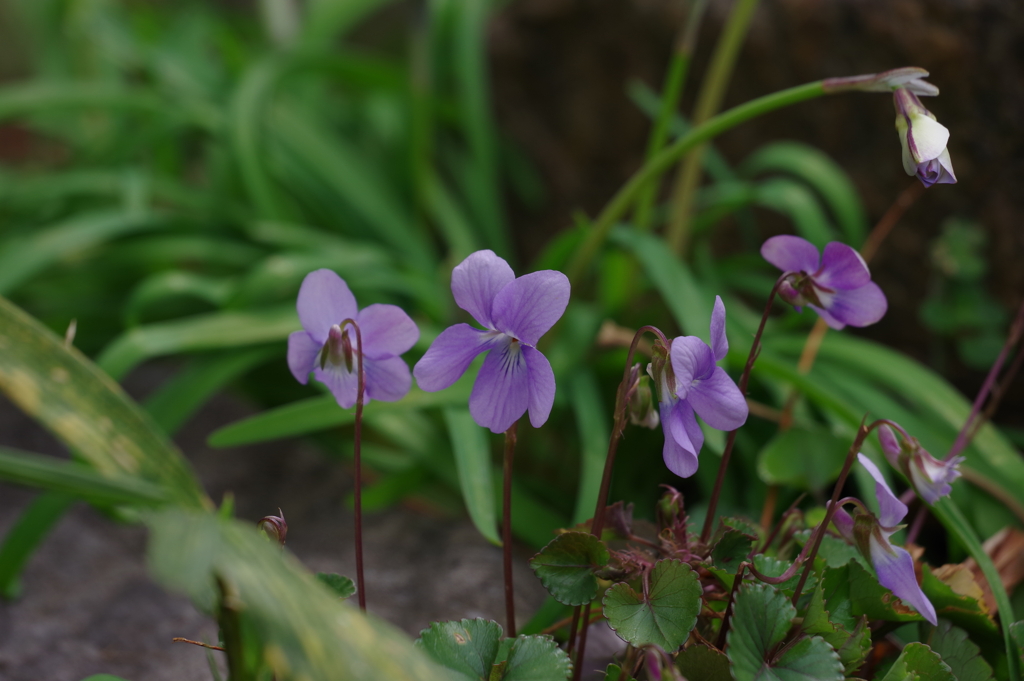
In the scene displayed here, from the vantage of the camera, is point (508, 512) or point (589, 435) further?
point (589, 435)

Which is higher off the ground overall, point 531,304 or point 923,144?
point 923,144

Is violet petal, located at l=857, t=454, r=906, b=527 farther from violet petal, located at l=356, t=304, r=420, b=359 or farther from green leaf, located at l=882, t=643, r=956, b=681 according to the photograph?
violet petal, located at l=356, t=304, r=420, b=359

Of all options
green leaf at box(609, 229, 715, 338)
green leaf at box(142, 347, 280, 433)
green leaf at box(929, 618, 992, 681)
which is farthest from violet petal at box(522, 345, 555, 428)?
green leaf at box(142, 347, 280, 433)

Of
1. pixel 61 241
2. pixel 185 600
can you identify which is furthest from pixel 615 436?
pixel 61 241

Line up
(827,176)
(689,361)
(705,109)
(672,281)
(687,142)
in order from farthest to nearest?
(827,176)
(705,109)
(672,281)
(687,142)
(689,361)

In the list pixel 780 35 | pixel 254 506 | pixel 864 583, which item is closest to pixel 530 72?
pixel 780 35

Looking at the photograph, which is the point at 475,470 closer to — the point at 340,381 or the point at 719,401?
the point at 340,381
